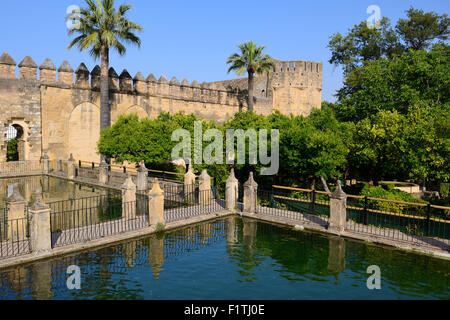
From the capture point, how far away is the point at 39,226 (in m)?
9.23

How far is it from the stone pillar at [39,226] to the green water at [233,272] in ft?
1.53

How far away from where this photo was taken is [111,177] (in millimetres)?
21375

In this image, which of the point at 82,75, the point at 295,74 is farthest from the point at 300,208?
the point at 295,74

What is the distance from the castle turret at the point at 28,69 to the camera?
24062 millimetres

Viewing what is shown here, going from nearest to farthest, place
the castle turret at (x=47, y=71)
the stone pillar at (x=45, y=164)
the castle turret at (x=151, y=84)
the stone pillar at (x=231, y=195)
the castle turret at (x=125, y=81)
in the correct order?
the stone pillar at (x=231, y=195) < the stone pillar at (x=45, y=164) < the castle turret at (x=47, y=71) < the castle turret at (x=125, y=81) < the castle turret at (x=151, y=84)

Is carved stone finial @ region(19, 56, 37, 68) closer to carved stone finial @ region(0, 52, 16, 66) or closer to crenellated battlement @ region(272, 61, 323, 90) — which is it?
carved stone finial @ region(0, 52, 16, 66)

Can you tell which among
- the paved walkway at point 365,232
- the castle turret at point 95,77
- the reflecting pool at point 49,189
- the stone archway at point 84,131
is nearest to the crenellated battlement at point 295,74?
the castle turret at point 95,77

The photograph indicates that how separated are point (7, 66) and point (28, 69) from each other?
1222mm

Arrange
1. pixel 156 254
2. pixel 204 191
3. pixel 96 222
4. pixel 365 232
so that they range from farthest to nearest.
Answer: pixel 204 191 < pixel 96 222 < pixel 365 232 < pixel 156 254

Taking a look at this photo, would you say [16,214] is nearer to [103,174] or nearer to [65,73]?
[103,174]

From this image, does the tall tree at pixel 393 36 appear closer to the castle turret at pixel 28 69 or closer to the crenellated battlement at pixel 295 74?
the crenellated battlement at pixel 295 74

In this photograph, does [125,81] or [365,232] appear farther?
[125,81]
